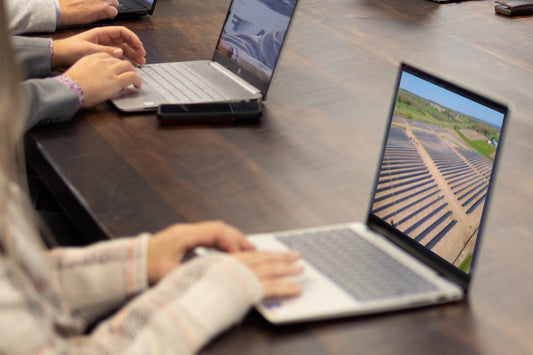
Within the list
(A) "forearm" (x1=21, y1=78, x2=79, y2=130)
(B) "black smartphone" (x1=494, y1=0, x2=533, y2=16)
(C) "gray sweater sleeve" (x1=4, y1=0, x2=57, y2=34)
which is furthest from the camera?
(B) "black smartphone" (x1=494, y1=0, x2=533, y2=16)

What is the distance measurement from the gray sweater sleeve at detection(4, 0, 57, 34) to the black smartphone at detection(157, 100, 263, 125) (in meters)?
0.59

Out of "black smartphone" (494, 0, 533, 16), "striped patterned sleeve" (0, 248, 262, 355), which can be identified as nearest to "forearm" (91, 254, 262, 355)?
"striped patterned sleeve" (0, 248, 262, 355)

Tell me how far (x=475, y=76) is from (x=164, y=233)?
1.04m

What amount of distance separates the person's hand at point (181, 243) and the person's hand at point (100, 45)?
0.73 m

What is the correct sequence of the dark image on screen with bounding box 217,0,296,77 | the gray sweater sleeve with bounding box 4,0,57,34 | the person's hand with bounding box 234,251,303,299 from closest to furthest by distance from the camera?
the person's hand with bounding box 234,251,303,299, the dark image on screen with bounding box 217,0,296,77, the gray sweater sleeve with bounding box 4,0,57,34

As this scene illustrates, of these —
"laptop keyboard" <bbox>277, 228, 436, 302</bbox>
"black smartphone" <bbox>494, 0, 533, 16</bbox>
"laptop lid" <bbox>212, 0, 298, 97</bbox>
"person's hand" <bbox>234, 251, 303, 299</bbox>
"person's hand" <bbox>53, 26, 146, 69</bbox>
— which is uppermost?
"black smartphone" <bbox>494, 0, 533, 16</bbox>

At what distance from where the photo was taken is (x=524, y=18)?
2150mm

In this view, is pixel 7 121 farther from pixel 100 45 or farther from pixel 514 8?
pixel 514 8

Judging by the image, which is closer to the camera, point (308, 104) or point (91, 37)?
point (308, 104)

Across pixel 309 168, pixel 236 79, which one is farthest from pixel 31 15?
pixel 309 168

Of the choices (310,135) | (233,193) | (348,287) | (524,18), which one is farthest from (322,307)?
(524,18)

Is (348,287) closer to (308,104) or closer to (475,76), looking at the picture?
(308,104)

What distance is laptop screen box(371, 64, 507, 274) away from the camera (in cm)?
90

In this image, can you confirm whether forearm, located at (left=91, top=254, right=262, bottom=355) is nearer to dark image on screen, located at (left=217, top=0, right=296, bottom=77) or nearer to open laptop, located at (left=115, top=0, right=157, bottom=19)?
dark image on screen, located at (left=217, top=0, right=296, bottom=77)
